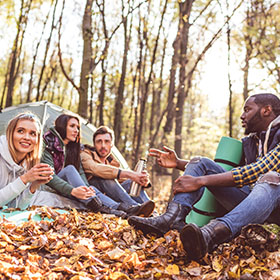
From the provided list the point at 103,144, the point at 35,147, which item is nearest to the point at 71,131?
the point at 103,144

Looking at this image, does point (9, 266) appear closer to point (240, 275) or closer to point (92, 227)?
point (92, 227)

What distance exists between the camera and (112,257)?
7.30 feet

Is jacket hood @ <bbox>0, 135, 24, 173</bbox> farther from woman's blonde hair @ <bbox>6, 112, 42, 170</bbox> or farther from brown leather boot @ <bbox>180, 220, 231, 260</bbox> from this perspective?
brown leather boot @ <bbox>180, 220, 231, 260</bbox>

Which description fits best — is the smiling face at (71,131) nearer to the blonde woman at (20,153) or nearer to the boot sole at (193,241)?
the blonde woman at (20,153)

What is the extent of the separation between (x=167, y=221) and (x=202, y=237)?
1.68 ft

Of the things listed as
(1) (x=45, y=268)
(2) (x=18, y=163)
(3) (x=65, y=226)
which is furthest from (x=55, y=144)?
(1) (x=45, y=268)

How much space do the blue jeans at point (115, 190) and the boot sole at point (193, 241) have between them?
2.13 m

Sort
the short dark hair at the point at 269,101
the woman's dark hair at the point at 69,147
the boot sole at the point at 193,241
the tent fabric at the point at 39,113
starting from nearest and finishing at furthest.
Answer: the boot sole at the point at 193,241 < the short dark hair at the point at 269,101 < the woman's dark hair at the point at 69,147 < the tent fabric at the point at 39,113

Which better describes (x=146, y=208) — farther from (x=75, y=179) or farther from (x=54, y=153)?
(x=54, y=153)

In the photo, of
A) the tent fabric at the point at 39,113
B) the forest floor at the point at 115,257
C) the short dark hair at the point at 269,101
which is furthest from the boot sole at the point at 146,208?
the tent fabric at the point at 39,113

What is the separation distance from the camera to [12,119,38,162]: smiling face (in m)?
3.14

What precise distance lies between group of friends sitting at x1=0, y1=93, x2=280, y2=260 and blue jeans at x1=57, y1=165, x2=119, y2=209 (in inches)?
0.5

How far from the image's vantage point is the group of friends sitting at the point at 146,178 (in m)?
2.22

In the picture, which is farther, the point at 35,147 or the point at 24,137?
the point at 35,147
